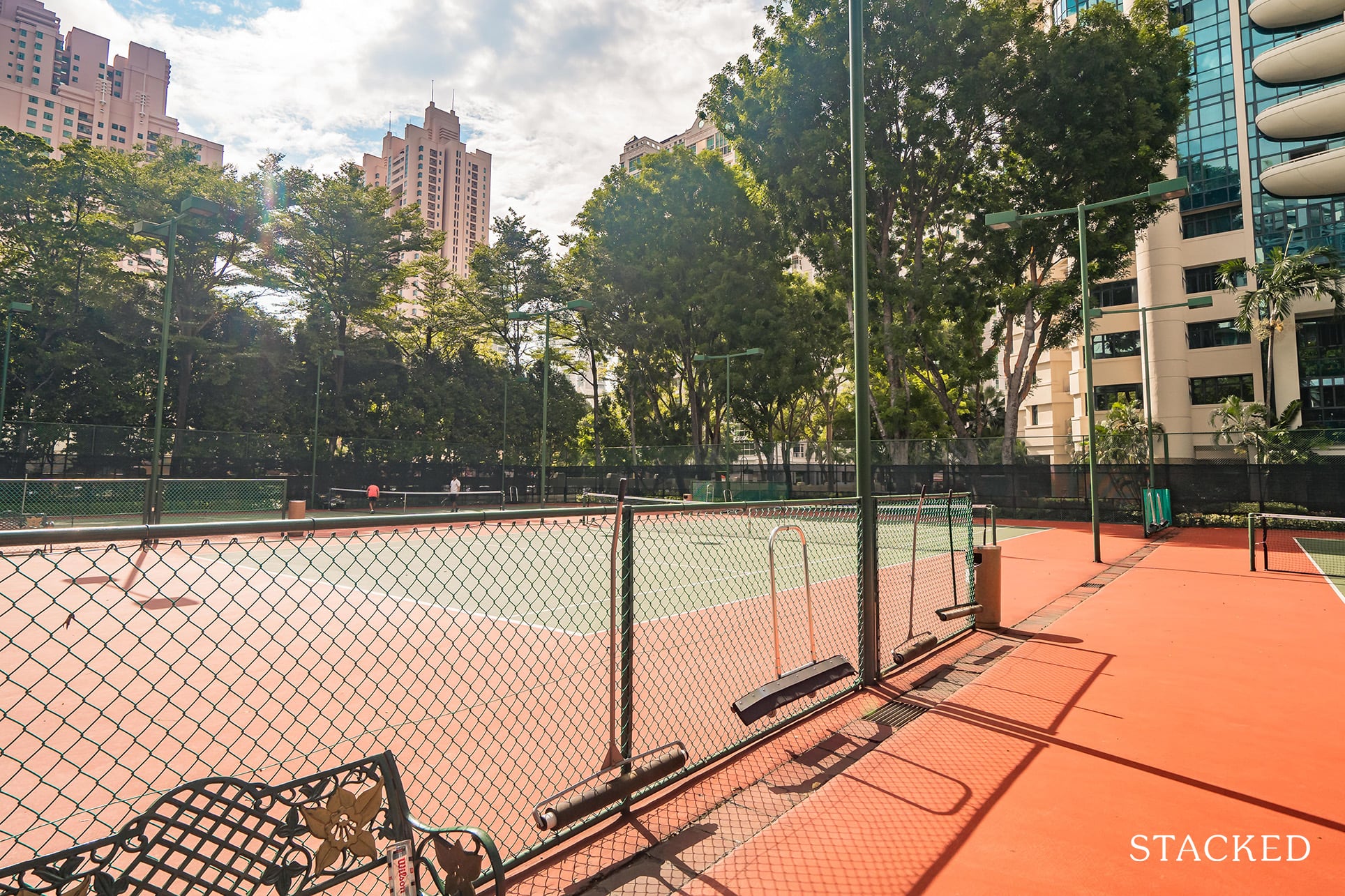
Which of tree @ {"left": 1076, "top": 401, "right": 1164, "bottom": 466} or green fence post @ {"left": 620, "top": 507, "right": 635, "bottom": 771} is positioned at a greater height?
tree @ {"left": 1076, "top": 401, "right": 1164, "bottom": 466}

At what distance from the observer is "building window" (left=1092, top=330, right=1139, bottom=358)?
144ft

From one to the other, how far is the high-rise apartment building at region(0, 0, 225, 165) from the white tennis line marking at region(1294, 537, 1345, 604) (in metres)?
138

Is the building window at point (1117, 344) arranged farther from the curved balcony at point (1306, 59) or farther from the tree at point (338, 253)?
the tree at point (338, 253)

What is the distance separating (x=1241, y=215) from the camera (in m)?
39.8

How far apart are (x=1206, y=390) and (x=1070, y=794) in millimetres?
47960

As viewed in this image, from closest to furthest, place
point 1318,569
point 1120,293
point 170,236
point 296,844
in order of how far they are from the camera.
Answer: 1. point 296,844
2. point 1318,569
3. point 170,236
4. point 1120,293

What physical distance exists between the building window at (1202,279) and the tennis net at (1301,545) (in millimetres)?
24105

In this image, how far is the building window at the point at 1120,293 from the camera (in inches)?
1745

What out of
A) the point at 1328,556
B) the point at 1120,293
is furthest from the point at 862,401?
the point at 1120,293

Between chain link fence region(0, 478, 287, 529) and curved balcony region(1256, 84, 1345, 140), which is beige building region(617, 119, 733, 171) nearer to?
curved balcony region(1256, 84, 1345, 140)

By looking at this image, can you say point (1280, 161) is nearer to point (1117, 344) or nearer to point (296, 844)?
point (1117, 344)

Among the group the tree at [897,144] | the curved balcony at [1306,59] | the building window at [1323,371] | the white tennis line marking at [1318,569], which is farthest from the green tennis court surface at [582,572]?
the curved balcony at [1306,59]

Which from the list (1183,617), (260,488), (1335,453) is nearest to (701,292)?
(260,488)

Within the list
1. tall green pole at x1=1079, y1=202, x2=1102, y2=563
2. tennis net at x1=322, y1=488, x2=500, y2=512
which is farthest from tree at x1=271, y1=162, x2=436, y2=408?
tall green pole at x1=1079, y1=202, x2=1102, y2=563
